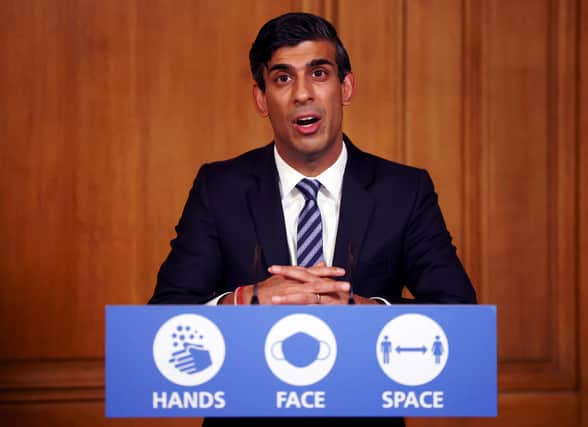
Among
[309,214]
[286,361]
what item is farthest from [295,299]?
[309,214]

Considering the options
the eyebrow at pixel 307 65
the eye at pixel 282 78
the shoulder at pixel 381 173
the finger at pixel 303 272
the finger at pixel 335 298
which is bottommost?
the finger at pixel 335 298

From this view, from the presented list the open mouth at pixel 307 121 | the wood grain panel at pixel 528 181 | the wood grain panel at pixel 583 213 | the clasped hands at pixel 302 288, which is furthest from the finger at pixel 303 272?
the wood grain panel at pixel 583 213

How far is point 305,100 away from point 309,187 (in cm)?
20

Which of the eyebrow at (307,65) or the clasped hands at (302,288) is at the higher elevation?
the eyebrow at (307,65)

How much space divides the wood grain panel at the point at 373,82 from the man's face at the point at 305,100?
907 millimetres

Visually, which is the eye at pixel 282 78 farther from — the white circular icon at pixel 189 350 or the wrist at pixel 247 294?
the white circular icon at pixel 189 350

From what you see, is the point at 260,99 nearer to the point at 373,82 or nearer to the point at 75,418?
the point at 373,82

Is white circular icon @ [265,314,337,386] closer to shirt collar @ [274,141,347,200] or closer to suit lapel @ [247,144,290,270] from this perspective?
suit lapel @ [247,144,290,270]

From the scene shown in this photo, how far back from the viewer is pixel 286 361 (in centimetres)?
98

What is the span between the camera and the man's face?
1560mm

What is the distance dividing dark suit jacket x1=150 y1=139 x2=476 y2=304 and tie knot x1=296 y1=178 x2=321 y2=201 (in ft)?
0.19

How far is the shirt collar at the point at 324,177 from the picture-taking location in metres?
1.61

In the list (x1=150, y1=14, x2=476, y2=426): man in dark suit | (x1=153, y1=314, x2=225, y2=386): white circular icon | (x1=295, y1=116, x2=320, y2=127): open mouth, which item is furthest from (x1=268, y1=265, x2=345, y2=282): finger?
(x1=295, y1=116, x2=320, y2=127): open mouth

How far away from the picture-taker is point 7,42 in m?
2.39
